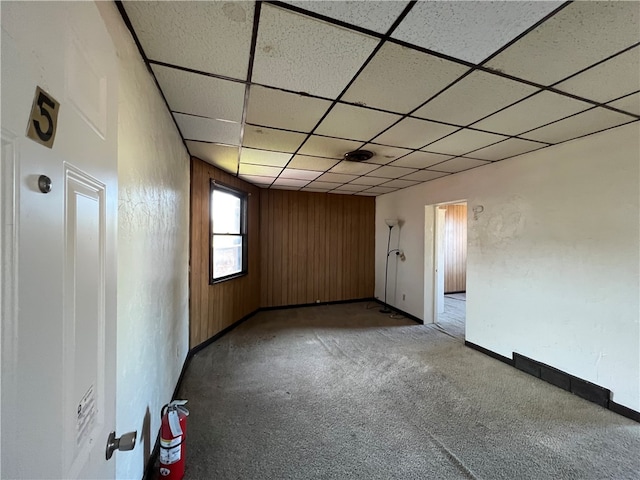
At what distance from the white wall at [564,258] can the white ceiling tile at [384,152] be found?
128cm

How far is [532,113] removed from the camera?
1994 millimetres

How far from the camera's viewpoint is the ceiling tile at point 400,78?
4.57 ft

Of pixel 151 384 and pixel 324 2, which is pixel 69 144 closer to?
pixel 324 2

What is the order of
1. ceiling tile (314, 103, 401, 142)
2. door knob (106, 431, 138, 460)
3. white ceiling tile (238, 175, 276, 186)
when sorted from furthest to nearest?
1. white ceiling tile (238, 175, 276, 186)
2. ceiling tile (314, 103, 401, 142)
3. door knob (106, 431, 138, 460)

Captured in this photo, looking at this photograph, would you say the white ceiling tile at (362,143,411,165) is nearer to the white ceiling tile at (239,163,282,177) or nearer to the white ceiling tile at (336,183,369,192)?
the white ceiling tile at (239,163,282,177)

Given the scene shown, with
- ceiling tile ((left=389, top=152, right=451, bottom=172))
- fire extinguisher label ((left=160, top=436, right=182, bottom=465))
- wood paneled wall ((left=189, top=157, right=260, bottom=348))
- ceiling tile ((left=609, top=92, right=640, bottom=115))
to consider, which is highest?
ceiling tile ((left=609, top=92, right=640, bottom=115))

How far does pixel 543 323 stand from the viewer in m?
2.78

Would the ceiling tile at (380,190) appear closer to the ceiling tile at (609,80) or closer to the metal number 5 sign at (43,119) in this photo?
the ceiling tile at (609,80)

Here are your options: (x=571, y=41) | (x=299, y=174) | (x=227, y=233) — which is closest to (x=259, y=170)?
(x=299, y=174)

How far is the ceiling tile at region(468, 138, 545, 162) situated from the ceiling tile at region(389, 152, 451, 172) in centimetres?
34

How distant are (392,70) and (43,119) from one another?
5.11ft

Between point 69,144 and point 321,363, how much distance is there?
10.1 feet

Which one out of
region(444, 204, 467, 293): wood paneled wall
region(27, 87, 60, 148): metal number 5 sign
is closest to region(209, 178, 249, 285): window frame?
region(27, 87, 60, 148): metal number 5 sign

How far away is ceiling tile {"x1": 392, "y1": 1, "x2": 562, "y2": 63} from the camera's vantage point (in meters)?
1.09
